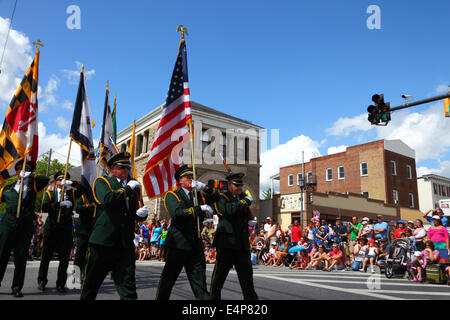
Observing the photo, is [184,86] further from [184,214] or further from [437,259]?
[437,259]

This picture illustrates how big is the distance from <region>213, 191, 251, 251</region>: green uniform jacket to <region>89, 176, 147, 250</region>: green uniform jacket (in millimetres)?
1220

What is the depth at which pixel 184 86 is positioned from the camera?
630cm

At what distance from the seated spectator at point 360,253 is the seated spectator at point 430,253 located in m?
2.90

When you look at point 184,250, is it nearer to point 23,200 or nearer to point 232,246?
point 232,246

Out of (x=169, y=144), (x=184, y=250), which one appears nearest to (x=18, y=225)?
(x=169, y=144)

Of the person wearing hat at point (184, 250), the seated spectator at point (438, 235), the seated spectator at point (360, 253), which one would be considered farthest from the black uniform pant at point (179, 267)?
the seated spectator at point (360, 253)

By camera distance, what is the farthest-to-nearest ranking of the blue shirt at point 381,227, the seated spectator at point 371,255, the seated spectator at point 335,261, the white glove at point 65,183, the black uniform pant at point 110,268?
the blue shirt at point 381,227 < the seated spectator at point 335,261 < the seated spectator at point 371,255 < the white glove at point 65,183 < the black uniform pant at point 110,268

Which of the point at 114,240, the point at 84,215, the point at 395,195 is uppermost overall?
the point at 395,195

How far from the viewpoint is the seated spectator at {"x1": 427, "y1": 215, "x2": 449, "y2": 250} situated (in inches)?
408

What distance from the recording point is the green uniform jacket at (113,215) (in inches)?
161

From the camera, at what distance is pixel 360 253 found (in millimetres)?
13336

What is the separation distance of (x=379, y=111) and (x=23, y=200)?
11604 mm

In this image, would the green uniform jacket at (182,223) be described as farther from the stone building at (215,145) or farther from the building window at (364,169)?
the building window at (364,169)

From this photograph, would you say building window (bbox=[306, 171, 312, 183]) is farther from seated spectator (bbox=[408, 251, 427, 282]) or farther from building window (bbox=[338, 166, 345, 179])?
seated spectator (bbox=[408, 251, 427, 282])
